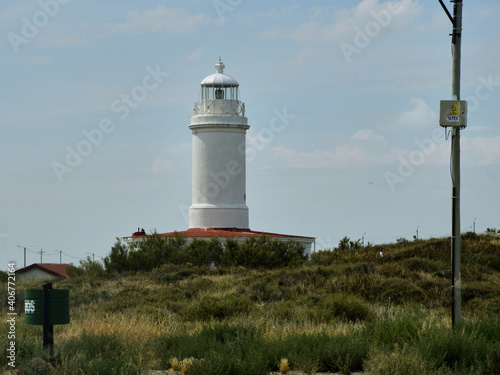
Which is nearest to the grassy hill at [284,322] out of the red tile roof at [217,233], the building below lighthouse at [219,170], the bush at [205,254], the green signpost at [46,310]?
the green signpost at [46,310]

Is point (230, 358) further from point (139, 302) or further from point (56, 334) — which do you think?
point (139, 302)

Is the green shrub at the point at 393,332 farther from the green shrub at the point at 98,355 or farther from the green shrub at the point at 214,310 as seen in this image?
the green shrub at the point at 214,310

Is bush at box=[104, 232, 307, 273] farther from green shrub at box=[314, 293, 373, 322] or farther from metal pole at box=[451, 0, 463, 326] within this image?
metal pole at box=[451, 0, 463, 326]

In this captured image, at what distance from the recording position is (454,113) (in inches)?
450

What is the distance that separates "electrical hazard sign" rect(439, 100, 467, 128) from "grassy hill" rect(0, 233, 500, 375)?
9.81ft

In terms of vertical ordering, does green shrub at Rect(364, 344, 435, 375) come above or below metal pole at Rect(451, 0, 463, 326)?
below

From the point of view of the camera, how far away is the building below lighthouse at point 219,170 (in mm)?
34062

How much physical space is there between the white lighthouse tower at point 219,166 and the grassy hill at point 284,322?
6455mm

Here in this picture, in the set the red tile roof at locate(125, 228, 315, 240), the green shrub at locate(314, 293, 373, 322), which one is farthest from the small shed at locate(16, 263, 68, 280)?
the green shrub at locate(314, 293, 373, 322)

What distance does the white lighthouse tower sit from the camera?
34094 millimetres

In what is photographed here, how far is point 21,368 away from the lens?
373 inches

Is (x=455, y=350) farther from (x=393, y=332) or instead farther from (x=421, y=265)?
(x=421, y=265)

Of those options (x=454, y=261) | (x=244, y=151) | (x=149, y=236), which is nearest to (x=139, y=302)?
(x=454, y=261)

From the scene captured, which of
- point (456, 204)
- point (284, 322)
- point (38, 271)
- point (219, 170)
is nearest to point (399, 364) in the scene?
point (456, 204)
